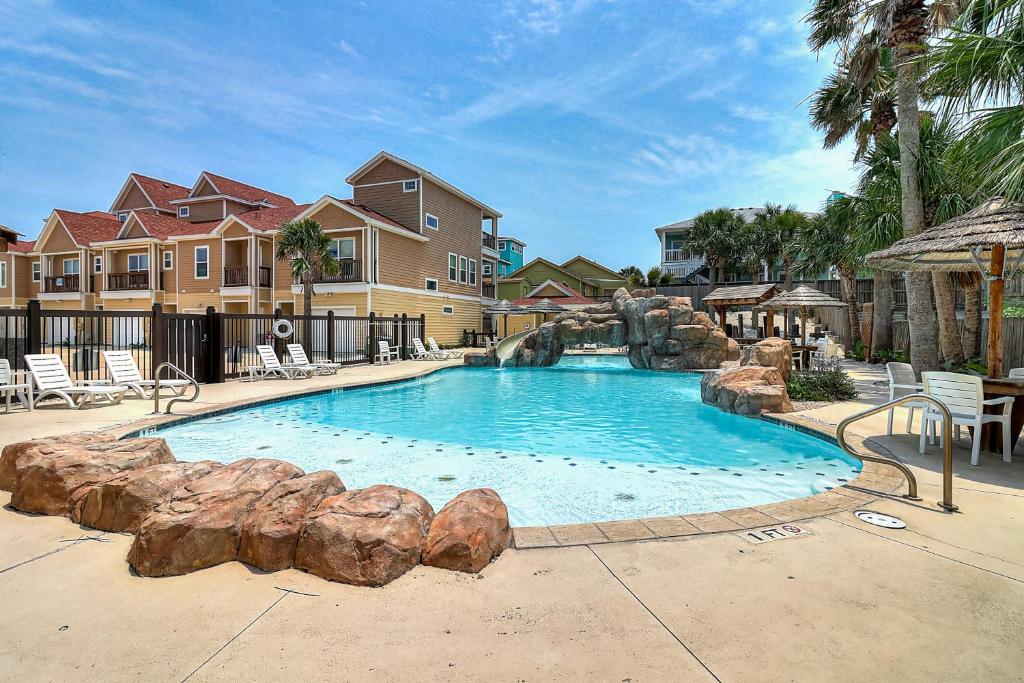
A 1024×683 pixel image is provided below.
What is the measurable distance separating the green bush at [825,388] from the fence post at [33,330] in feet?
48.0

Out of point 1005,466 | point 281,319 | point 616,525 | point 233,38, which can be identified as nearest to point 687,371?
point 1005,466

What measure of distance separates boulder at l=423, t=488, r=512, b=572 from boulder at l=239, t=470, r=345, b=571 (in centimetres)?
78

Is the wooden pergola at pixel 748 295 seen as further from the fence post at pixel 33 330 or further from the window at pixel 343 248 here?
the fence post at pixel 33 330

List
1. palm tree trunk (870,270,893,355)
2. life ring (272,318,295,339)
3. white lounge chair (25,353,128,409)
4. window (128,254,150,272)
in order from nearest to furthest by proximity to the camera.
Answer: white lounge chair (25,353,128,409) → life ring (272,318,295,339) → palm tree trunk (870,270,893,355) → window (128,254,150,272)

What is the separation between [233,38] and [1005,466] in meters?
19.0

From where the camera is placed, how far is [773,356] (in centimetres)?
1122

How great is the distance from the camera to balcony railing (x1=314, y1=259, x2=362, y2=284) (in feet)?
75.8

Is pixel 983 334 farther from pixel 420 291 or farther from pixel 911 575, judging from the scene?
pixel 420 291

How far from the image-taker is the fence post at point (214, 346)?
12.5 m

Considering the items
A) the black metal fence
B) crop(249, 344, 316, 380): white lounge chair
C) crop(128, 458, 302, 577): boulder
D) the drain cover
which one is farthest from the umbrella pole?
crop(249, 344, 316, 380): white lounge chair

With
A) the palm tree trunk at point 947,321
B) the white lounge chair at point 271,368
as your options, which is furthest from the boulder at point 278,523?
the palm tree trunk at point 947,321

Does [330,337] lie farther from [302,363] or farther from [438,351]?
[438,351]

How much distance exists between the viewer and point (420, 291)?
85.4 feet

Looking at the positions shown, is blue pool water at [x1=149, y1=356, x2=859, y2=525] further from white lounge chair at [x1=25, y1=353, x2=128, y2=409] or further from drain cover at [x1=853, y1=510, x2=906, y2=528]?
white lounge chair at [x1=25, y1=353, x2=128, y2=409]
